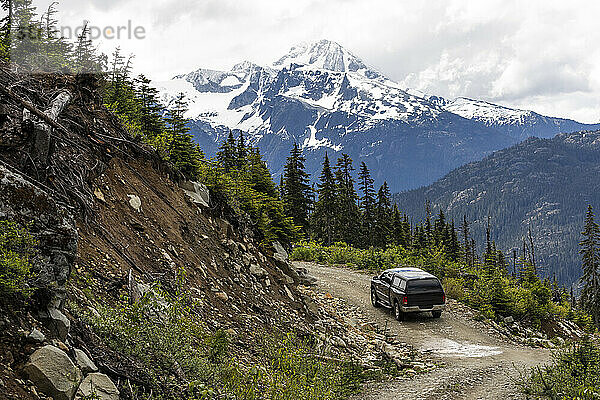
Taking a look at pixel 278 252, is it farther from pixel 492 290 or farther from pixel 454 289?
pixel 454 289

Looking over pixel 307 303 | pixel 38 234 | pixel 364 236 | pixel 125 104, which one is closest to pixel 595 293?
pixel 364 236

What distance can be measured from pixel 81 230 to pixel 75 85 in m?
4.60

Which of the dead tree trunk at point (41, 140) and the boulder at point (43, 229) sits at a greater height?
the dead tree trunk at point (41, 140)

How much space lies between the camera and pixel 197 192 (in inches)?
582

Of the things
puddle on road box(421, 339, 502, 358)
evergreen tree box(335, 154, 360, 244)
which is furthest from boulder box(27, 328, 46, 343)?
evergreen tree box(335, 154, 360, 244)

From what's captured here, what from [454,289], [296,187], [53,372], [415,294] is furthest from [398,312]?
[296,187]

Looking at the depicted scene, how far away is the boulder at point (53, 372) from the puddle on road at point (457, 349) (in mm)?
12569

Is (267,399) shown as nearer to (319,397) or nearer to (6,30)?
(319,397)

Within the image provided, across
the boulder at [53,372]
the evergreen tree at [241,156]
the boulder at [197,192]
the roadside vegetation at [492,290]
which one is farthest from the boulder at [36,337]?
the roadside vegetation at [492,290]

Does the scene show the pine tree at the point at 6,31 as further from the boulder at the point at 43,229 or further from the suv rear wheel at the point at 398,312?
the suv rear wheel at the point at 398,312

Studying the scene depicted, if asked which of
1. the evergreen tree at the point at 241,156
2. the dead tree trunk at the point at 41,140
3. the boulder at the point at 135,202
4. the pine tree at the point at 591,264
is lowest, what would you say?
the pine tree at the point at 591,264

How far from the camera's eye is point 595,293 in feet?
180

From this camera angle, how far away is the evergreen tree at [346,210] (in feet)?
189

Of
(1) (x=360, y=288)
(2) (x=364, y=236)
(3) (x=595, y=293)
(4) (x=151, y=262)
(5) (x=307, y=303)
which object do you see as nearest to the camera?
(4) (x=151, y=262)
